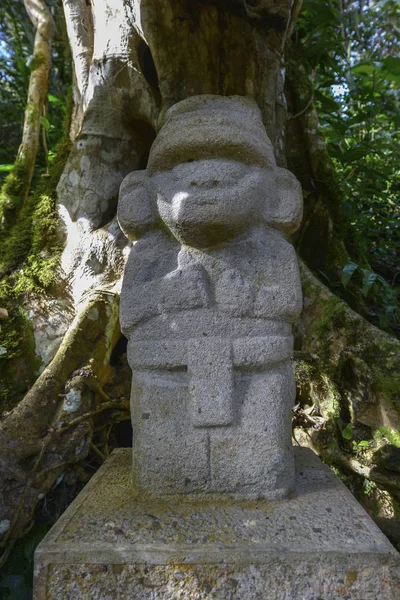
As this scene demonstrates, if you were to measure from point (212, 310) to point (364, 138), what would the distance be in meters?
3.85

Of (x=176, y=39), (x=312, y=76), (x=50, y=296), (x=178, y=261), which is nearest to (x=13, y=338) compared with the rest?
(x=50, y=296)

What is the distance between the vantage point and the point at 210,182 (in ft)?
6.49

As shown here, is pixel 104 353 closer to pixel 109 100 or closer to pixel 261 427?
pixel 261 427

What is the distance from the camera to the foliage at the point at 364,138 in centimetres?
398

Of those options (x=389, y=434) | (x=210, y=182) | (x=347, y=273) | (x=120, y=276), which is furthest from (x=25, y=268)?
(x=389, y=434)

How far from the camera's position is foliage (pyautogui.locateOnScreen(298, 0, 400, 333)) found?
3.98 meters

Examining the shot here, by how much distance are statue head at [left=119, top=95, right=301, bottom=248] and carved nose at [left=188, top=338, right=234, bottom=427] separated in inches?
17.0

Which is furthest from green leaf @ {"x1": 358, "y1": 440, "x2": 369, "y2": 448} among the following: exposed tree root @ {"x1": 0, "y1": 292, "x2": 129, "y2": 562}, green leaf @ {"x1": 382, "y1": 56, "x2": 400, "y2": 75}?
green leaf @ {"x1": 382, "y1": 56, "x2": 400, "y2": 75}

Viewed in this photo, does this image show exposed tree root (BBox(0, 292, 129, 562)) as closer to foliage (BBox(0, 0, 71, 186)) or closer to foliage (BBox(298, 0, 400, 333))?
foliage (BBox(298, 0, 400, 333))

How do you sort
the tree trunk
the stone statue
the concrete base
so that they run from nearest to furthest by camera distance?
the concrete base, the stone statue, the tree trunk

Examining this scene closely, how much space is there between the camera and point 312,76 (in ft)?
14.9

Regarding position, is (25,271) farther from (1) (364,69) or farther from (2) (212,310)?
(1) (364,69)

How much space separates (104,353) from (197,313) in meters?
1.09

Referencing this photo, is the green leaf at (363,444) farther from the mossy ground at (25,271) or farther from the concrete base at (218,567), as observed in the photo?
the mossy ground at (25,271)
